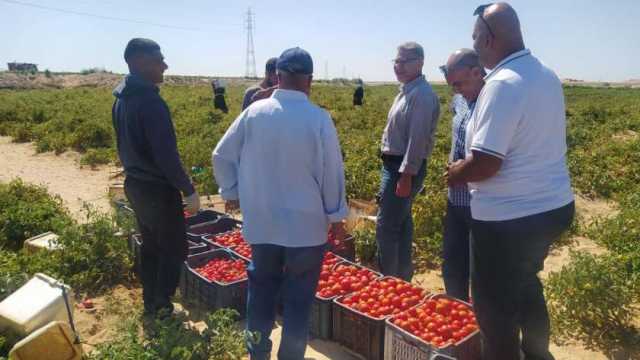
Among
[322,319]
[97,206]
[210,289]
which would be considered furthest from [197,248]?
[97,206]

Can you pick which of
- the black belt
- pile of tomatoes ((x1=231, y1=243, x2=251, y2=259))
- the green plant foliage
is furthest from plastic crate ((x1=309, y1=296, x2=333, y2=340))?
the green plant foliage

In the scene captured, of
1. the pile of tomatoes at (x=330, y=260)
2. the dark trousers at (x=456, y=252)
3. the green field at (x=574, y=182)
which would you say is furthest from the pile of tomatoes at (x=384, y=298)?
the green field at (x=574, y=182)

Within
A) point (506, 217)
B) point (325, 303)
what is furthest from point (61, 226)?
point (506, 217)

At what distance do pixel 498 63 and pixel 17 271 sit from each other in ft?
12.7

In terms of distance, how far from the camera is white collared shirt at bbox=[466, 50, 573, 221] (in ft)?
7.08

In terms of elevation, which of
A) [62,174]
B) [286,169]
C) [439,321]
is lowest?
[62,174]

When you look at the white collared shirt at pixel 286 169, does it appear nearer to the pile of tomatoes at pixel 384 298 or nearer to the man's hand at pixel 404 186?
the pile of tomatoes at pixel 384 298

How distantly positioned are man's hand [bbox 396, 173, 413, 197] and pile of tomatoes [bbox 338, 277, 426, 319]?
67 centimetres

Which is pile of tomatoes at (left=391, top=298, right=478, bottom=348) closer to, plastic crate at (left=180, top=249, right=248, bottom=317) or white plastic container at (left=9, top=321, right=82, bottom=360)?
plastic crate at (left=180, top=249, right=248, bottom=317)

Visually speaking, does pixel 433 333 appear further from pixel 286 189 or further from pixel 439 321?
pixel 286 189

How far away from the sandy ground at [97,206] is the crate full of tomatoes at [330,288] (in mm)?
114

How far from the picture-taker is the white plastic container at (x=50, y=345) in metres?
2.82

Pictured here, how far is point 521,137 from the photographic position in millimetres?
2227

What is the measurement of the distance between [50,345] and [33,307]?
424mm
